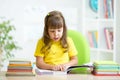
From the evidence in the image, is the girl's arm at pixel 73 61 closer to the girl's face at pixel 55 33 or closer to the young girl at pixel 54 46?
the young girl at pixel 54 46

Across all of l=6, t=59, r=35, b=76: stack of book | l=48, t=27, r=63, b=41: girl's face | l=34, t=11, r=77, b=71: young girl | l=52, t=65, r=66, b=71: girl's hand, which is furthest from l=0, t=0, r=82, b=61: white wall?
l=6, t=59, r=35, b=76: stack of book

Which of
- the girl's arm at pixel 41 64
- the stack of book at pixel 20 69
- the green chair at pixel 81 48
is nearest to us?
the stack of book at pixel 20 69

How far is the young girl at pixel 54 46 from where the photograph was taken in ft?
7.90

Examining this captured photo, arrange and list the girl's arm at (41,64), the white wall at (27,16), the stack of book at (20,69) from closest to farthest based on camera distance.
→ the stack of book at (20,69), the girl's arm at (41,64), the white wall at (27,16)

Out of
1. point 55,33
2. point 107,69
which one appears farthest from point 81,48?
point 107,69

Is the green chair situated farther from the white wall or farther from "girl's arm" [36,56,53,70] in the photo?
the white wall

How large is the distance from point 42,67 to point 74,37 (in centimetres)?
60

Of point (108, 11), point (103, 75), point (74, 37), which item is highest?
point (108, 11)

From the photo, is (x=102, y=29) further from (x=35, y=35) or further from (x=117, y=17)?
(x=35, y=35)

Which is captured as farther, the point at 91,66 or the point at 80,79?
the point at 91,66

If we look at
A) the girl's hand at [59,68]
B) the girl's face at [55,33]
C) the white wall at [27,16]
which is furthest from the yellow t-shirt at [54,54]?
the white wall at [27,16]

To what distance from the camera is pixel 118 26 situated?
3.67m

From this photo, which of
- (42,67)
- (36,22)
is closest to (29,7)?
(36,22)

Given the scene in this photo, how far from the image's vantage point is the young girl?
2.41 m
